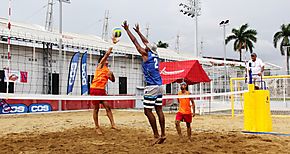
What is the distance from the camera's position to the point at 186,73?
12.5 metres

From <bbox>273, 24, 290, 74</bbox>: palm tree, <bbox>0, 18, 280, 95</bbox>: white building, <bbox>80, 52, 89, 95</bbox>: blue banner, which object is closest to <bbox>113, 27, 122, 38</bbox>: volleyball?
<bbox>80, 52, 89, 95</bbox>: blue banner

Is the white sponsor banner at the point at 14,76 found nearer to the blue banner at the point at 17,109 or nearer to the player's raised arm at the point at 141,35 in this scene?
the blue banner at the point at 17,109

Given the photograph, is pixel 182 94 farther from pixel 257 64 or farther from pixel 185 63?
pixel 185 63

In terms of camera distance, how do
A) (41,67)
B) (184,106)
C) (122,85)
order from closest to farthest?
(184,106) → (41,67) → (122,85)

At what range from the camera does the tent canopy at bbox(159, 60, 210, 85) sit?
496 inches

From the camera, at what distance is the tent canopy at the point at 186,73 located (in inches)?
496

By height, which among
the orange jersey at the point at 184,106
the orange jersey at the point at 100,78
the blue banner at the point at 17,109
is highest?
the orange jersey at the point at 100,78

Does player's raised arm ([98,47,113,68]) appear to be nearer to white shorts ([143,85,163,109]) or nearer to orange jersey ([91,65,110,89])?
orange jersey ([91,65,110,89])

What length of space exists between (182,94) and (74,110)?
38.2 feet

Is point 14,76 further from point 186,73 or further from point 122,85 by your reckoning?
point 186,73

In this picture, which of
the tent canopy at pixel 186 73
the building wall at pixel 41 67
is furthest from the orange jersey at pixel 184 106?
the building wall at pixel 41 67

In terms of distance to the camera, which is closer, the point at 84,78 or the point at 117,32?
the point at 117,32

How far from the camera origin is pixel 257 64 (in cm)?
916

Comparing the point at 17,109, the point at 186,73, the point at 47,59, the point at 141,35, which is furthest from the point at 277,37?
the point at 141,35
